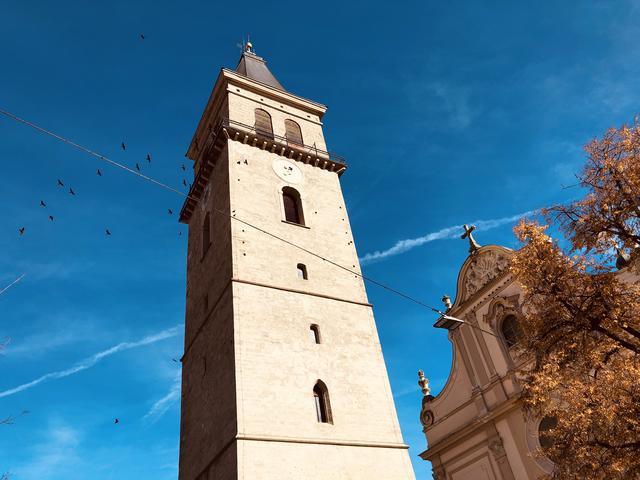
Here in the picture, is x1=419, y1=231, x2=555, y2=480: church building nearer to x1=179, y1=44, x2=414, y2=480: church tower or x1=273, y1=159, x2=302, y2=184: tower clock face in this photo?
x1=179, y1=44, x2=414, y2=480: church tower

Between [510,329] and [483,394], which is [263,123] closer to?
[510,329]

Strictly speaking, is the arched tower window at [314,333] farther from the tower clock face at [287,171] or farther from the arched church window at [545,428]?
the arched church window at [545,428]

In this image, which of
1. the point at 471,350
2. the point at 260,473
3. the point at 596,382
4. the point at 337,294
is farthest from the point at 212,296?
the point at 596,382

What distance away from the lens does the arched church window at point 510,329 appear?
783 inches

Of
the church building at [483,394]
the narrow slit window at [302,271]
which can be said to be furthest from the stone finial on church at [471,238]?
the narrow slit window at [302,271]

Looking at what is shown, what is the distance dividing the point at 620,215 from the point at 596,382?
3067 millimetres

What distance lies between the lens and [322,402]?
50.0 ft

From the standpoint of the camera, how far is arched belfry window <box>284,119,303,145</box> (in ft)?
80.8

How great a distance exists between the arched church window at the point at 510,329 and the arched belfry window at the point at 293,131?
12130 mm

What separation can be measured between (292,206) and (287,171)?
5.69 feet

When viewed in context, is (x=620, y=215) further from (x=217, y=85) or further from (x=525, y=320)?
(x=217, y=85)

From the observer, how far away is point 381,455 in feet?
47.9

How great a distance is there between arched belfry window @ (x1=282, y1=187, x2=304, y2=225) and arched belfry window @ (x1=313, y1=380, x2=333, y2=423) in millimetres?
7356

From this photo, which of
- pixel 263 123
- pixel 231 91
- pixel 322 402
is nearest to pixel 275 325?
pixel 322 402
